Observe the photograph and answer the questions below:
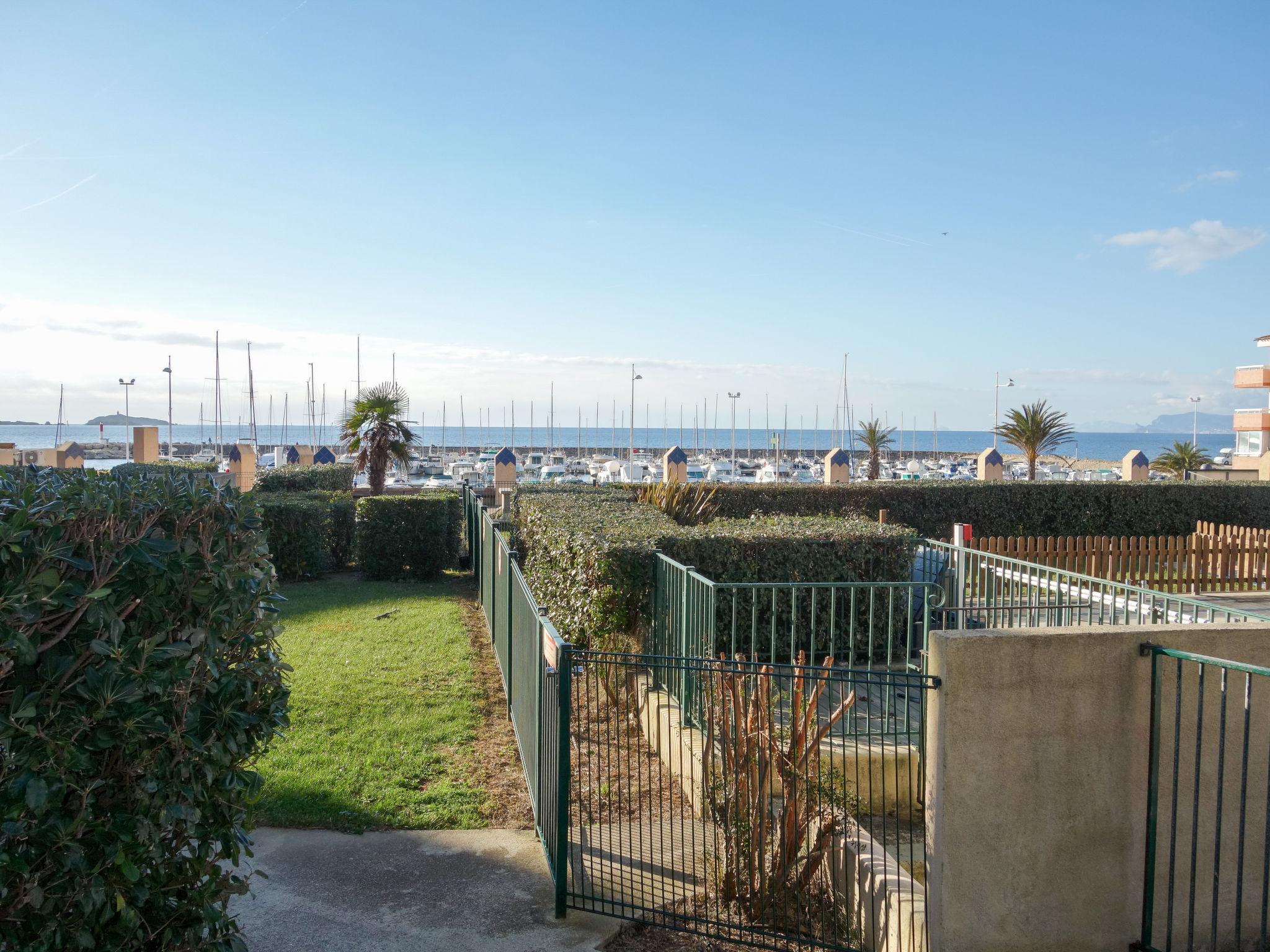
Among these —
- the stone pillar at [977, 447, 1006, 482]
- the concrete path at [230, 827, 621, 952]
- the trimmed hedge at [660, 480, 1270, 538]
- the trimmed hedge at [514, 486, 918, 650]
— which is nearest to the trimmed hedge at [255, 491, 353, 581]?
the trimmed hedge at [514, 486, 918, 650]

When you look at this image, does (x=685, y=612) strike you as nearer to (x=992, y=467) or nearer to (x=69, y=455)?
(x=992, y=467)

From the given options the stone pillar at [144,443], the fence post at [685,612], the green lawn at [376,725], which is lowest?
the green lawn at [376,725]

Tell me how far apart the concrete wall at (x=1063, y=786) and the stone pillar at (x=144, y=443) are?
86.5ft

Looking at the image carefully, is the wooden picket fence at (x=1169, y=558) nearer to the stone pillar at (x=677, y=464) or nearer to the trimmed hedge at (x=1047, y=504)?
the trimmed hedge at (x=1047, y=504)

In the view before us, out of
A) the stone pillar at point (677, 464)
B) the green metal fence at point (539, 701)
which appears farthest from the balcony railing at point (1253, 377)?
the green metal fence at point (539, 701)

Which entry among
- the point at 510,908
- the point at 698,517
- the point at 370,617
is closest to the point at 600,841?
the point at 510,908

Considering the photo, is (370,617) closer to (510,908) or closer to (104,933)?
(510,908)

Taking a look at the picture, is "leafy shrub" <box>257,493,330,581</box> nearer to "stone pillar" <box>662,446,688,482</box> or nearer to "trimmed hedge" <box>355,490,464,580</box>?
"trimmed hedge" <box>355,490,464,580</box>

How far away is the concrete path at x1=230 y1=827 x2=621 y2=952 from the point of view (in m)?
4.69

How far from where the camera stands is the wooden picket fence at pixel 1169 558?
1535 cm

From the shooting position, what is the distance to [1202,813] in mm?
4484

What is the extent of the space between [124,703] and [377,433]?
796 inches

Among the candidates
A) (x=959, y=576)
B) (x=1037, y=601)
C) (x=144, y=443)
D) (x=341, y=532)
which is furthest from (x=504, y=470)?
(x=1037, y=601)

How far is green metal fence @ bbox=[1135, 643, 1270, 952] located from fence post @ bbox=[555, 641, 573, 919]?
2772 mm
